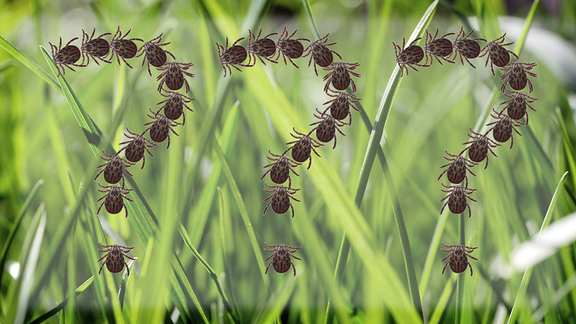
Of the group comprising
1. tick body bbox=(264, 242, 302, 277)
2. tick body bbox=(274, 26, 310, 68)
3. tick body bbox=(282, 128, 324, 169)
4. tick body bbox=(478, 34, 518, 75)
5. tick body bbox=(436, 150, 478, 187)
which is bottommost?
tick body bbox=(264, 242, 302, 277)

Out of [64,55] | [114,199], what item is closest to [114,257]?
[114,199]

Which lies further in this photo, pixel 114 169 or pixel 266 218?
pixel 266 218

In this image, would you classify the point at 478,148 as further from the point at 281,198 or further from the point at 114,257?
the point at 114,257

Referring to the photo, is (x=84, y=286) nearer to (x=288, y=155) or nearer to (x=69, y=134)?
(x=288, y=155)

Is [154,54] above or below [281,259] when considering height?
above

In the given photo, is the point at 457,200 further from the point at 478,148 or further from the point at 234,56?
the point at 234,56

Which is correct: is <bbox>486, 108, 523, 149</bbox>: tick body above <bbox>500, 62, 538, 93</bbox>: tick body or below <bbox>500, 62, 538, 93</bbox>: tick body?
below

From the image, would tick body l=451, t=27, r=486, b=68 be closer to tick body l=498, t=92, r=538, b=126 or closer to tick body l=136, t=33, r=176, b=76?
tick body l=498, t=92, r=538, b=126

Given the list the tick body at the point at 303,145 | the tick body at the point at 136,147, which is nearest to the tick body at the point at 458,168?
the tick body at the point at 303,145

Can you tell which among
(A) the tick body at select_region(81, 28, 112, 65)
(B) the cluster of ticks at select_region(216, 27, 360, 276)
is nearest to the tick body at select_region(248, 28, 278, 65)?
(B) the cluster of ticks at select_region(216, 27, 360, 276)
